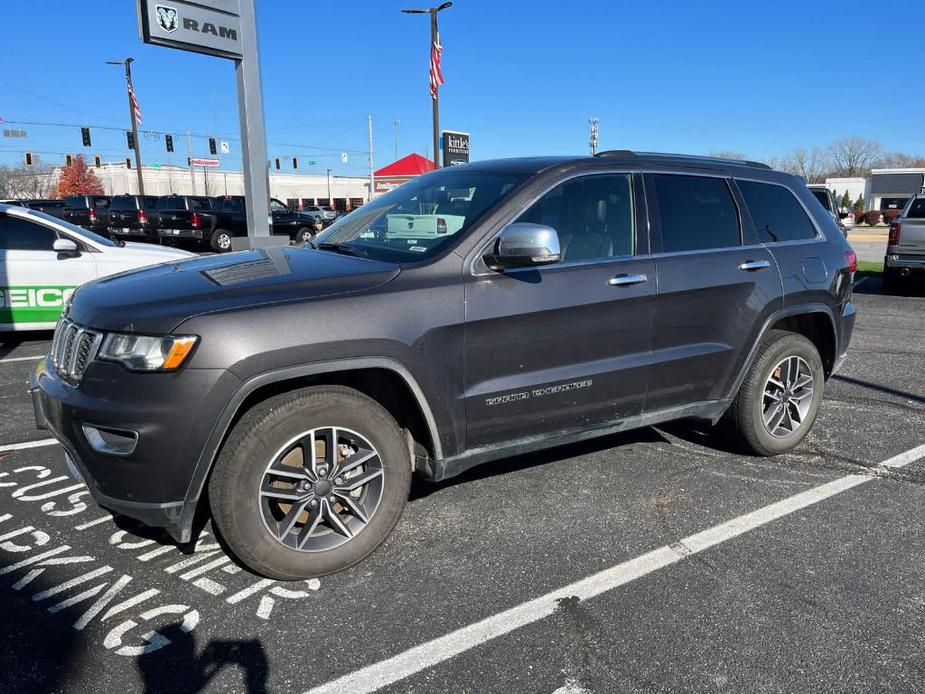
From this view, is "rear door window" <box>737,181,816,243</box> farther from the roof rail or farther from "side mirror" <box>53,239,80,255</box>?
"side mirror" <box>53,239,80,255</box>

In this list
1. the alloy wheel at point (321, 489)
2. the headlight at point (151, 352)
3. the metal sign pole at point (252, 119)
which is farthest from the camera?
the metal sign pole at point (252, 119)

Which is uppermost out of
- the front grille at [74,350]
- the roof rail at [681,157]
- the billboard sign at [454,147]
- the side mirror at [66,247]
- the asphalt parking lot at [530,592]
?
the billboard sign at [454,147]

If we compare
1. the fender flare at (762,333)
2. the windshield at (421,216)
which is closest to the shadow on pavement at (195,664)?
the windshield at (421,216)

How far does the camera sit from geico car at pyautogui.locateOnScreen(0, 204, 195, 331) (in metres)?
7.77

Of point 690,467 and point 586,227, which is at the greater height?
point 586,227

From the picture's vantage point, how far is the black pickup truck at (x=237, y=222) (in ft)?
74.6

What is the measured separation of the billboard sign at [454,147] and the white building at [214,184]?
64.1 meters

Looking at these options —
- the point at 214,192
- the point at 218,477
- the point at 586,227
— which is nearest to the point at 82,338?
the point at 218,477

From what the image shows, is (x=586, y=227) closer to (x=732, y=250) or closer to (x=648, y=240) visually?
(x=648, y=240)

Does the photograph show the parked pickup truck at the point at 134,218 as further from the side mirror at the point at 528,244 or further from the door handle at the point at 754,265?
the side mirror at the point at 528,244

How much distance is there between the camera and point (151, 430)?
2.64 metres

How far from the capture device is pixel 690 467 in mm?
4391

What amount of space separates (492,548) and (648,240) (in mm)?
1818

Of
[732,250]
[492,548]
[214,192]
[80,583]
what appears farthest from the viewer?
[214,192]
